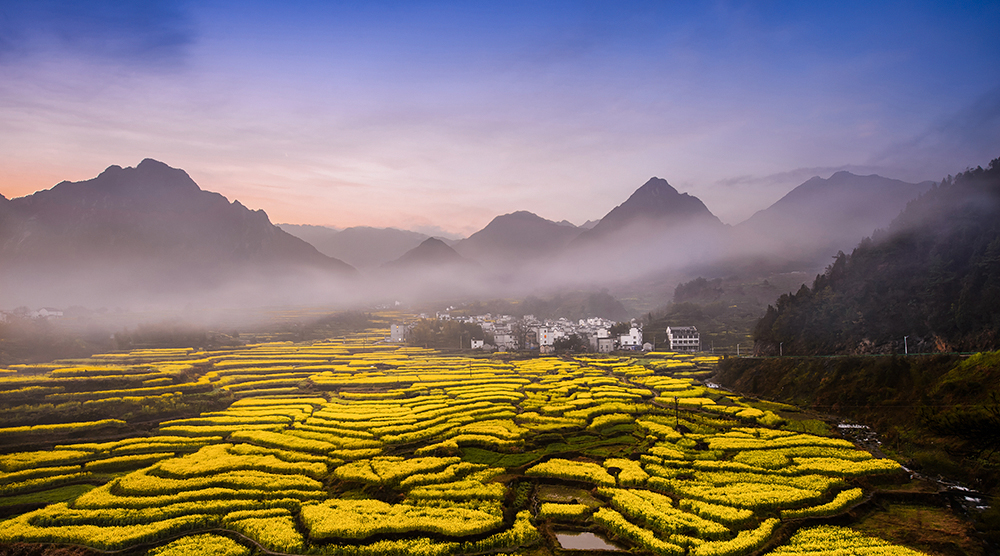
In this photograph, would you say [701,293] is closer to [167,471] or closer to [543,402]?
[543,402]

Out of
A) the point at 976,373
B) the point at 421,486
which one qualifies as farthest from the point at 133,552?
the point at 976,373

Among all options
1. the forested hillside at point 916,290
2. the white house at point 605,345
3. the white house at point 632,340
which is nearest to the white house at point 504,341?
the white house at point 605,345

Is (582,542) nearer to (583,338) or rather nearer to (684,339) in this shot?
(684,339)

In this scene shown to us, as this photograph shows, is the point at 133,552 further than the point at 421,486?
No

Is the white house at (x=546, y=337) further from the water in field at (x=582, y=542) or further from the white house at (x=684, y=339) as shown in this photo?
the water in field at (x=582, y=542)

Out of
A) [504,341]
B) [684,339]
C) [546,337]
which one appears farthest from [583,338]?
[684,339]

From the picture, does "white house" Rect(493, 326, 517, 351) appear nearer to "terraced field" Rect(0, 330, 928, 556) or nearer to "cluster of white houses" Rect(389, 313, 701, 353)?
"cluster of white houses" Rect(389, 313, 701, 353)
